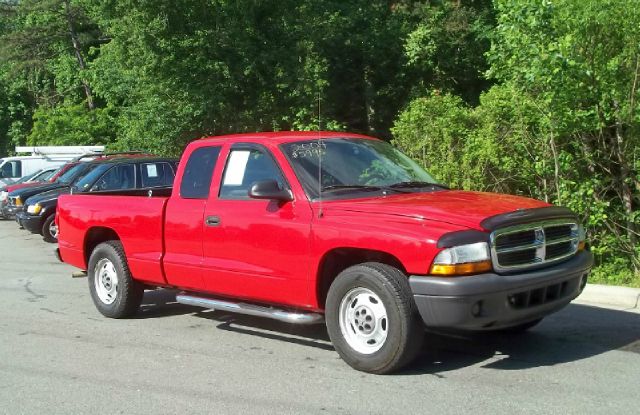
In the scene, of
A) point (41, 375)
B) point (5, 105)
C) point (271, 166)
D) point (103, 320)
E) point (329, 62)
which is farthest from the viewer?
point (5, 105)

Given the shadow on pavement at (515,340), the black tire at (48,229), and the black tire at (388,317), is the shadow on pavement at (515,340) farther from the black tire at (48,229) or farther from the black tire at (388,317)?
the black tire at (48,229)

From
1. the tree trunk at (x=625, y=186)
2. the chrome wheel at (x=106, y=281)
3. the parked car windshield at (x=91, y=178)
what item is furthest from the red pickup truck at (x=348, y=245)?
the parked car windshield at (x=91, y=178)

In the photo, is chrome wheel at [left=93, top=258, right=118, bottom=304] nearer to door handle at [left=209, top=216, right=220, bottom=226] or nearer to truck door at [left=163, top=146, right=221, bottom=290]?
Result: truck door at [left=163, top=146, right=221, bottom=290]

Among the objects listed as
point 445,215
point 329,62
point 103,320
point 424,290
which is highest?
point 329,62

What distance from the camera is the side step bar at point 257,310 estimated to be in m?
6.02

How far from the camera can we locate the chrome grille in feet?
17.5

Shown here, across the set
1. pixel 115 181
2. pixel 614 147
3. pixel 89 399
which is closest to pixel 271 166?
pixel 89 399

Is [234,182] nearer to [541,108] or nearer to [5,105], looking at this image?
[541,108]

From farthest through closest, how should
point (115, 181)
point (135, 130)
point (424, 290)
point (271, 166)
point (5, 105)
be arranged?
point (5, 105) → point (135, 130) → point (115, 181) → point (271, 166) → point (424, 290)

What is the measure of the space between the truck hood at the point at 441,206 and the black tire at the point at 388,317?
1.51 feet

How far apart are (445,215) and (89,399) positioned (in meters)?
2.95

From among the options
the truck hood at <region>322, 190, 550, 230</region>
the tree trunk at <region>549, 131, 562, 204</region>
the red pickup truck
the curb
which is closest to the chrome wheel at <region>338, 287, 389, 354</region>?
the red pickup truck

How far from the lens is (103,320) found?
8039 millimetres

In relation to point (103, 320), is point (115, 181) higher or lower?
higher
